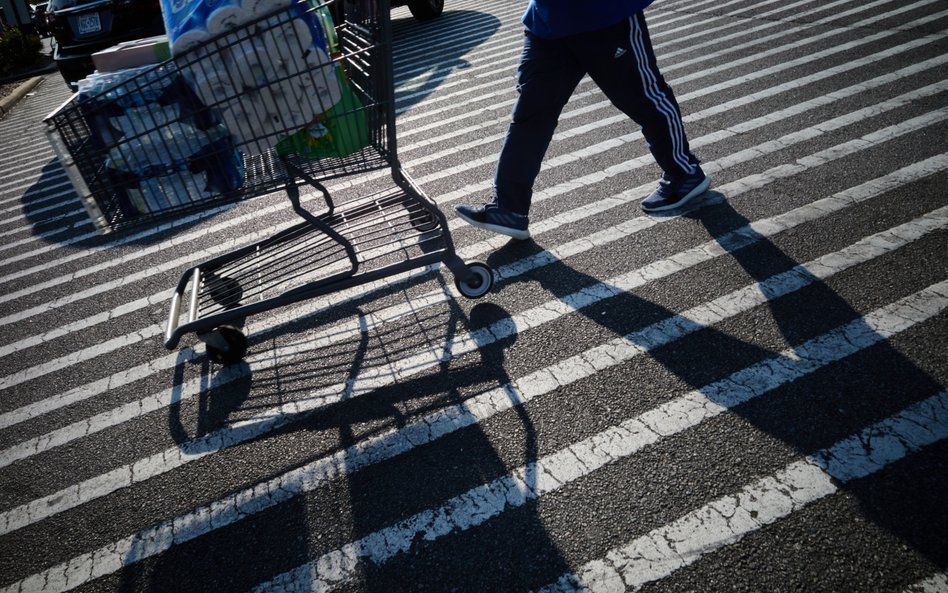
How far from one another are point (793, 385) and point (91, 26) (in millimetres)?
7965

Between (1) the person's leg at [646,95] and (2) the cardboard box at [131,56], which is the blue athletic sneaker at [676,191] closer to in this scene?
(1) the person's leg at [646,95]

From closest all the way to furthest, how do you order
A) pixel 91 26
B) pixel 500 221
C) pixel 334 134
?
pixel 334 134, pixel 500 221, pixel 91 26

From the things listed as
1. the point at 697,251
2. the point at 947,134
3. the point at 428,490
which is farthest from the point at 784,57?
the point at 428,490

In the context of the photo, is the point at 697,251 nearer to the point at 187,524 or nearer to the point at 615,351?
the point at 615,351

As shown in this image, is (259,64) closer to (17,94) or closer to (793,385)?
(793,385)

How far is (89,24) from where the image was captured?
7.02 metres

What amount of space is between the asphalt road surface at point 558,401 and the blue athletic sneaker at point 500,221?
0.13 m

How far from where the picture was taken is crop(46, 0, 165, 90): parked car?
21.3ft

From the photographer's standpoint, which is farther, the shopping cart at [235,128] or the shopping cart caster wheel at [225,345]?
the shopping cart caster wheel at [225,345]

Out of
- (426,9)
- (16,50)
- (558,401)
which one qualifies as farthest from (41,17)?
(558,401)

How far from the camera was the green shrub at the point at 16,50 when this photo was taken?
15859 millimetres

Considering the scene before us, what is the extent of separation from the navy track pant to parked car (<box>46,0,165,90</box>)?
16.1 ft

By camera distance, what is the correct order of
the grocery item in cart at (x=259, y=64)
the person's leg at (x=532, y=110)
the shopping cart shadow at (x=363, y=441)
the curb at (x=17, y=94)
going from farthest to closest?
the curb at (x=17, y=94) → the person's leg at (x=532, y=110) → the grocery item in cart at (x=259, y=64) → the shopping cart shadow at (x=363, y=441)

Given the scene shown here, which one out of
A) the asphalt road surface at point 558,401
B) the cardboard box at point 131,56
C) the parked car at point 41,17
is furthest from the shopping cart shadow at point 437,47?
the parked car at point 41,17
